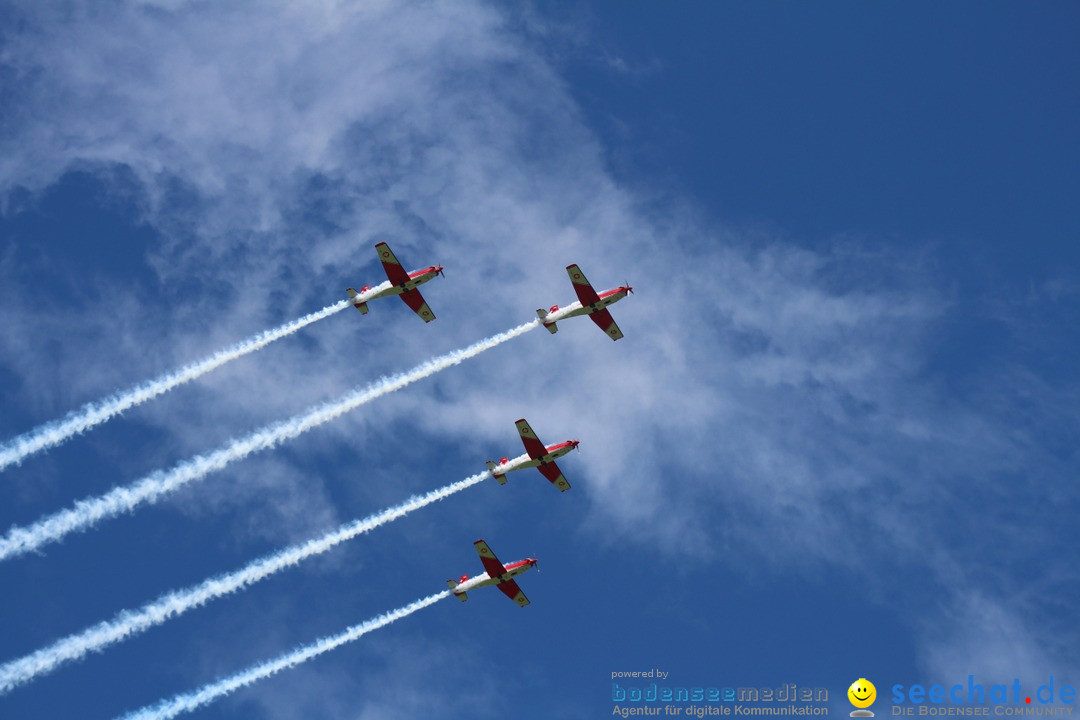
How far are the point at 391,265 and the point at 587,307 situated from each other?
15.5 m

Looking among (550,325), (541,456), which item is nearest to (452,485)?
(541,456)

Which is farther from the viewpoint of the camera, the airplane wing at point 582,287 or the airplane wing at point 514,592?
the airplane wing at point 514,592

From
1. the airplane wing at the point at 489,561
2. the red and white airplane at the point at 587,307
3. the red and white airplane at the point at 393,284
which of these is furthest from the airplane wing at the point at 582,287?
the airplane wing at the point at 489,561

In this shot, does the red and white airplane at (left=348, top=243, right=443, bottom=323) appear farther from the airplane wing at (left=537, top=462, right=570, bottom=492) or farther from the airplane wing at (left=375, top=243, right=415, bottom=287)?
the airplane wing at (left=537, top=462, right=570, bottom=492)

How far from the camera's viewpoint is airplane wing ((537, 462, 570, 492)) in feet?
373

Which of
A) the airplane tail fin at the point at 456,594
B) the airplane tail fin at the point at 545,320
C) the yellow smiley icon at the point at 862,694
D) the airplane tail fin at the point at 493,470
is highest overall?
the airplane tail fin at the point at 545,320

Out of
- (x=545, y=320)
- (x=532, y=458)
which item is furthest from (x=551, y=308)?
(x=532, y=458)

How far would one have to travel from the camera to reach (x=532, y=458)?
112812mm

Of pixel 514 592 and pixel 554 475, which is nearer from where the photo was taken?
pixel 554 475

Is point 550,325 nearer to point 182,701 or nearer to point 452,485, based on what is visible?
point 452,485

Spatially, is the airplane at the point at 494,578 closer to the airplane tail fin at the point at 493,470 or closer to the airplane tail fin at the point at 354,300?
the airplane tail fin at the point at 493,470

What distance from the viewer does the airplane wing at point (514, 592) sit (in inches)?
4518

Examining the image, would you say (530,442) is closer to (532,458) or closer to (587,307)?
(532,458)

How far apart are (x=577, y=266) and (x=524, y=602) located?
27.4 metres
